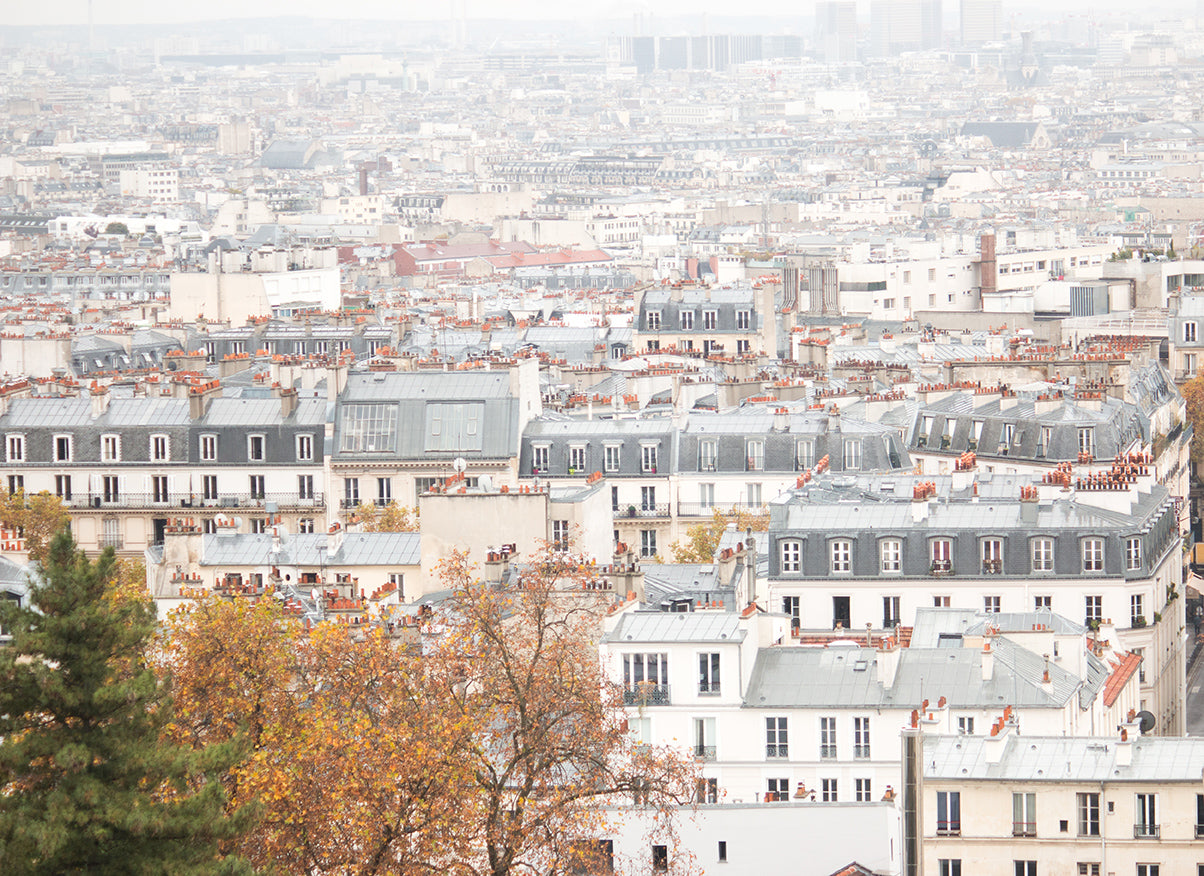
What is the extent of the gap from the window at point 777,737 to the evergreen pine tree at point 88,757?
1376 cm

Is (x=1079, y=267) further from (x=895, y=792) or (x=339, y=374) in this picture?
(x=895, y=792)

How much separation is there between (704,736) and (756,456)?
21556mm

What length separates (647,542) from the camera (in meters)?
62.6

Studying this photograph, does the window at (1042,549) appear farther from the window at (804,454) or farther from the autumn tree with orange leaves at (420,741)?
the autumn tree with orange leaves at (420,741)

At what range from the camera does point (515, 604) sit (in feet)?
138

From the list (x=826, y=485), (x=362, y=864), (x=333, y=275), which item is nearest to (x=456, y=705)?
(x=362, y=864)

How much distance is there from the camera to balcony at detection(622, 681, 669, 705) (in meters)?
41.8

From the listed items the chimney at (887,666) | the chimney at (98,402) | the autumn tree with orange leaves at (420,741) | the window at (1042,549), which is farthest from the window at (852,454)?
the autumn tree with orange leaves at (420,741)

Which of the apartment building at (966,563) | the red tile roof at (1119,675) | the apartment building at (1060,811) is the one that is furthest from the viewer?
the apartment building at (966,563)

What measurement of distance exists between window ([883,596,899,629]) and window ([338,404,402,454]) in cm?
1680

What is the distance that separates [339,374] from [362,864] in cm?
3637

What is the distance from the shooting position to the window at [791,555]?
51812mm

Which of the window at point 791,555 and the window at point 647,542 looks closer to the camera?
the window at point 791,555

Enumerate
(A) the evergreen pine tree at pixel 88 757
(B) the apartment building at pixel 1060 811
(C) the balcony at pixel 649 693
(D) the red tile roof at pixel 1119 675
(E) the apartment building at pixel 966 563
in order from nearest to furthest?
1. (A) the evergreen pine tree at pixel 88 757
2. (B) the apartment building at pixel 1060 811
3. (C) the balcony at pixel 649 693
4. (D) the red tile roof at pixel 1119 675
5. (E) the apartment building at pixel 966 563
